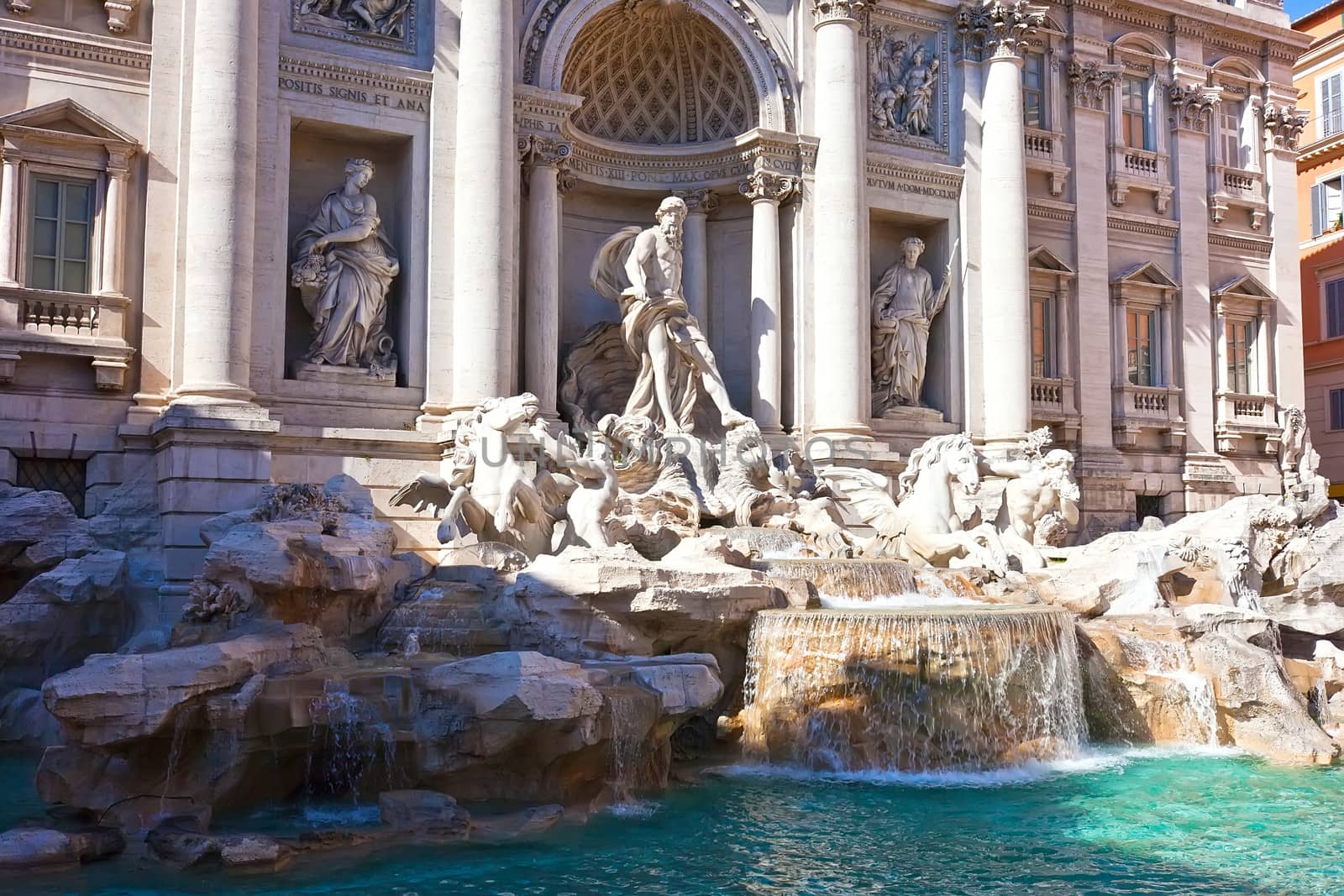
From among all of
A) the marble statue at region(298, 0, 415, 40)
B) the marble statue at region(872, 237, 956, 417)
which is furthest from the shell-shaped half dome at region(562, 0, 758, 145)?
the marble statue at region(872, 237, 956, 417)

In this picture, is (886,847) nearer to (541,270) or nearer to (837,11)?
(541,270)

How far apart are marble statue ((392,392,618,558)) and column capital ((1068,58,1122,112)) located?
12955 mm

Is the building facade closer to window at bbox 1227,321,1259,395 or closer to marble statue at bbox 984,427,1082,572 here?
window at bbox 1227,321,1259,395

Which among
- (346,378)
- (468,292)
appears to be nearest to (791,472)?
(468,292)

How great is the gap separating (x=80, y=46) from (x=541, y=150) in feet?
18.4

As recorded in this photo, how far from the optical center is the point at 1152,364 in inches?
906

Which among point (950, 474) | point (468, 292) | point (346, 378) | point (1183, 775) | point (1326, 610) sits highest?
point (468, 292)

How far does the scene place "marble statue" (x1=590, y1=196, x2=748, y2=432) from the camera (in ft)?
56.3

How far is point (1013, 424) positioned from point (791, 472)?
4.94m

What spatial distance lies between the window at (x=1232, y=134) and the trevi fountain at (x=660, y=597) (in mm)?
3584

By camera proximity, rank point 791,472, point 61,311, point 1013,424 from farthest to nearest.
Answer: point 1013,424 → point 791,472 → point 61,311

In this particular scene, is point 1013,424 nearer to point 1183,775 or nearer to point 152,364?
point 1183,775

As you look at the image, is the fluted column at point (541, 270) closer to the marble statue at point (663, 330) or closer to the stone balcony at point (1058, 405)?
the marble statue at point (663, 330)

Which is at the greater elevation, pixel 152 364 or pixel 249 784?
pixel 152 364
